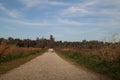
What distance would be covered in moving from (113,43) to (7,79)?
38.7 feet

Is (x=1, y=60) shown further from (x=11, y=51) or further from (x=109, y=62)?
(x=109, y=62)

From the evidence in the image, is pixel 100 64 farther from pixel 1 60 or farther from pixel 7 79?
pixel 1 60

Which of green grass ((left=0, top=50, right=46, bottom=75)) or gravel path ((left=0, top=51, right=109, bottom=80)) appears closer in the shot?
gravel path ((left=0, top=51, right=109, bottom=80))

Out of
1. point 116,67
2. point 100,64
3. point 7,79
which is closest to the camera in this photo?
point 7,79

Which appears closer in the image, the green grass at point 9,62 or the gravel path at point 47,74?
the gravel path at point 47,74

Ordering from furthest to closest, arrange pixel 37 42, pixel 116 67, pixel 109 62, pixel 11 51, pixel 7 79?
pixel 37 42
pixel 11 51
pixel 109 62
pixel 116 67
pixel 7 79

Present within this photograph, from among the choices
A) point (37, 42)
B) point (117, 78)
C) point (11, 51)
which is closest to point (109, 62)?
point (117, 78)

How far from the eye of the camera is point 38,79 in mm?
12219

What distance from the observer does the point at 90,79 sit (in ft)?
41.5

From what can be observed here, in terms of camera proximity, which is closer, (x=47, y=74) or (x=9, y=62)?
(x=47, y=74)

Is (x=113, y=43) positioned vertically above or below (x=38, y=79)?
above

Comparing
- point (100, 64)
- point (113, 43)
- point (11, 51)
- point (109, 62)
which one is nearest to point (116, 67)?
point (109, 62)

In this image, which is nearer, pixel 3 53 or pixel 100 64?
pixel 100 64

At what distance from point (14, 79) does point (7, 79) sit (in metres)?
0.37
